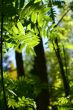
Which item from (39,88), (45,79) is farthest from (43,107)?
(39,88)

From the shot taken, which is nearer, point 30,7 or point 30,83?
point 30,7

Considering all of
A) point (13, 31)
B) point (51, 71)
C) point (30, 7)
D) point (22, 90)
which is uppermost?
point (30, 7)

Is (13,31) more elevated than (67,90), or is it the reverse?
(13,31)

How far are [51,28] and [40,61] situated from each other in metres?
3.10

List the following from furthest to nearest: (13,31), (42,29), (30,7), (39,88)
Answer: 1. (39,88)
2. (42,29)
3. (13,31)
4. (30,7)

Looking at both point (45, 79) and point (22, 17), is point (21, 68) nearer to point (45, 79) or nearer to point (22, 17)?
point (45, 79)

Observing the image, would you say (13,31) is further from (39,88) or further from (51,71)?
(51,71)

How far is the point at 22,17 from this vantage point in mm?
2840

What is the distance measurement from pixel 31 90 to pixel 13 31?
60.8 inches

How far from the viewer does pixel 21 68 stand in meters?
9.34

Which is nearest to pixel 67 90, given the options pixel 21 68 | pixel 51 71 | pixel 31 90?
pixel 31 90

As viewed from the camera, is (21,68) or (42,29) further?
(21,68)

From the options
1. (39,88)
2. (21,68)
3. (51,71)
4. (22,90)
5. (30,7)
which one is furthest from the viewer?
(51,71)

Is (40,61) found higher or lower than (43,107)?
higher
